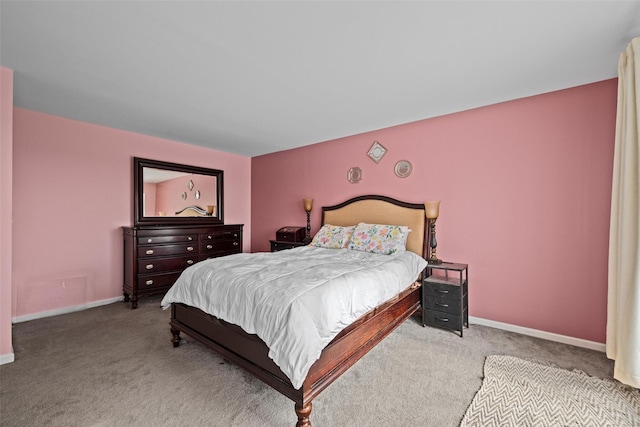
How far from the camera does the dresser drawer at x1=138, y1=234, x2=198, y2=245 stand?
12.1ft

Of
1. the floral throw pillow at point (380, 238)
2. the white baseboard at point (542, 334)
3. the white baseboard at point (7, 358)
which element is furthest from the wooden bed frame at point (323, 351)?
the white baseboard at point (7, 358)

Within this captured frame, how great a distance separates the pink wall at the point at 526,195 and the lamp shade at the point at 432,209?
203 mm

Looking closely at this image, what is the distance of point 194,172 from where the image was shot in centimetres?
467

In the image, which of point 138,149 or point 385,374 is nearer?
point 385,374

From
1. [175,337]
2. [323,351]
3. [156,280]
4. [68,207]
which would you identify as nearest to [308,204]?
[156,280]

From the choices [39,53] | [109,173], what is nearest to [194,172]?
[109,173]

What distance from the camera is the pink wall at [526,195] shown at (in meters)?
2.48

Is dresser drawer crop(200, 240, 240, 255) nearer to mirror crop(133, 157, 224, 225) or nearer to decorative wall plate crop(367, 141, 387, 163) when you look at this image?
mirror crop(133, 157, 224, 225)

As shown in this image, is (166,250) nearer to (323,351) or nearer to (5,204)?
(5,204)

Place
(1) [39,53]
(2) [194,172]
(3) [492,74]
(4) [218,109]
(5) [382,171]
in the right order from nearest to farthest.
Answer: (1) [39,53], (3) [492,74], (4) [218,109], (5) [382,171], (2) [194,172]

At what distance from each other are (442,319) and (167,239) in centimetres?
369

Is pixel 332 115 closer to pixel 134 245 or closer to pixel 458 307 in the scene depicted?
pixel 458 307

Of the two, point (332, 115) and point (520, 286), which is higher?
point (332, 115)

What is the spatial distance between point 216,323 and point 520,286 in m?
2.97
